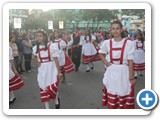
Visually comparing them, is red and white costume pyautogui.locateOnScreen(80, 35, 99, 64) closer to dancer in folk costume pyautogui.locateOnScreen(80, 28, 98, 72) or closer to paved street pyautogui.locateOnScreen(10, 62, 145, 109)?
dancer in folk costume pyautogui.locateOnScreen(80, 28, 98, 72)

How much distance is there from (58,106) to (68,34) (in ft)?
17.6

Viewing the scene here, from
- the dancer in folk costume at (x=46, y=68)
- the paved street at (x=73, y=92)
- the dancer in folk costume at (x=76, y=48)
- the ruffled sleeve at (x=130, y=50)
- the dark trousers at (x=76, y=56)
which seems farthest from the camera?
the dark trousers at (x=76, y=56)

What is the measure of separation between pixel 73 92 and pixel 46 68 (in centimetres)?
155

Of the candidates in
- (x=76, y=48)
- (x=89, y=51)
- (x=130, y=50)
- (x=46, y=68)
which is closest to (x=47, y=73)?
(x=46, y=68)

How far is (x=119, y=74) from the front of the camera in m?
3.91

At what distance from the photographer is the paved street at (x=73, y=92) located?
5164 millimetres

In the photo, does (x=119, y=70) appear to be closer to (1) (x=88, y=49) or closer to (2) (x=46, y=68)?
(2) (x=46, y=68)

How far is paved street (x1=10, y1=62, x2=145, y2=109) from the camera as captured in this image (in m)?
5.16

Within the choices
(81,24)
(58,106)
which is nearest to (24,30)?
(81,24)

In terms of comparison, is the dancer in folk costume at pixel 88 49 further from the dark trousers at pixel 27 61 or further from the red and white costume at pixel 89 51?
the dark trousers at pixel 27 61

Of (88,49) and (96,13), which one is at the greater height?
(96,13)

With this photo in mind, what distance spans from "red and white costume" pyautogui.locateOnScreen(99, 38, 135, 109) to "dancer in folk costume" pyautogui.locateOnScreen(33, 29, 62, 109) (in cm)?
97

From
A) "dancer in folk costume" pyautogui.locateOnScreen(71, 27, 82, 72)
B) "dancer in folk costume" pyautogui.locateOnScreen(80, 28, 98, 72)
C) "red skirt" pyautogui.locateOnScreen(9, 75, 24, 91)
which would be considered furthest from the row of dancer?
"dancer in folk costume" pyautogui.locateOnScreen(80, 28, 98, 72)

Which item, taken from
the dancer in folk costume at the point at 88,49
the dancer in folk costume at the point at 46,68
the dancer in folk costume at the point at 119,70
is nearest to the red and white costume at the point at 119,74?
the dancer in folk costume at the point at 119,70
